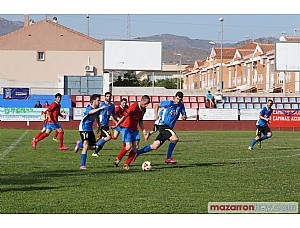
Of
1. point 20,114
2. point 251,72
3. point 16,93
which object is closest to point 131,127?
point 20,114

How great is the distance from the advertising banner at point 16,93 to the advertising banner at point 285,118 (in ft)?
58.2

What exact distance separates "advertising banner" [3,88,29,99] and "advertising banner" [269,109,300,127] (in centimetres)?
1774

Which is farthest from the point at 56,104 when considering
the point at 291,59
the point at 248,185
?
the point at 291,59

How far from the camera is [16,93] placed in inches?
2098

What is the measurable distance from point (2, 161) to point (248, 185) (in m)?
7.81

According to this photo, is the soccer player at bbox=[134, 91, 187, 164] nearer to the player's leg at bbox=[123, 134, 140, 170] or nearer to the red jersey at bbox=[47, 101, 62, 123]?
the player's leg at bbox=[123, 134, 140, 170]

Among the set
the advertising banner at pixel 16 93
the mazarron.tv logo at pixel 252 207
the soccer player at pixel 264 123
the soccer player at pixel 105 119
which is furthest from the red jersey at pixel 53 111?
the advertising banner at pixel 16 93

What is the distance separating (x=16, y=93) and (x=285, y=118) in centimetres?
1940

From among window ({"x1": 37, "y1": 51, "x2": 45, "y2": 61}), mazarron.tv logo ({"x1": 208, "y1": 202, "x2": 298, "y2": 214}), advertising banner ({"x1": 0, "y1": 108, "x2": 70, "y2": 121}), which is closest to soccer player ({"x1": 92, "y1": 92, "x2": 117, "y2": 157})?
mazarron.tv logo ({"x1": 208, "y1": 202, "x2": 298, "y2": 214})

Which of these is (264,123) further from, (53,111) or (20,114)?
(20,114)

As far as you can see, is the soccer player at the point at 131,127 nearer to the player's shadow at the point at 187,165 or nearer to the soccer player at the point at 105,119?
the player's shadow at the point at 187,165

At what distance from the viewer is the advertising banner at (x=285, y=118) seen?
4903 cm

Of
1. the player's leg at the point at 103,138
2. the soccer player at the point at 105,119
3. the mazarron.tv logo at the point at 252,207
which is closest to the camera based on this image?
the mazarron.tv logo at the point at 252,207

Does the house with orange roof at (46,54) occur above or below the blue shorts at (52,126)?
above
